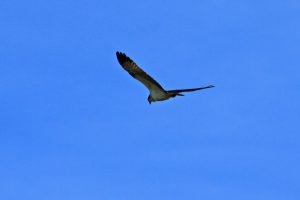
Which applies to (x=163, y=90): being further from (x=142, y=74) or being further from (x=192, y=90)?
(x=192, y=90)

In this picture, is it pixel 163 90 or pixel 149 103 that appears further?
pixel 149 103

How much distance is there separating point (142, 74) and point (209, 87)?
4882 mm

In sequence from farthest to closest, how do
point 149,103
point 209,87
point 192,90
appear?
point 149,103 → point 192,90 → point 209,87

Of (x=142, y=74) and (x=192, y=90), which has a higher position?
(x=142, y=74)

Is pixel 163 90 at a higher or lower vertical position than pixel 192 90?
higher

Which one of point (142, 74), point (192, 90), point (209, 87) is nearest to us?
point (209, 87)

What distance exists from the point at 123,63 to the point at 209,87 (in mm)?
5517

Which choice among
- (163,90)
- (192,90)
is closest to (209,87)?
(192,90)

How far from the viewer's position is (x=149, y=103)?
26.2 meters

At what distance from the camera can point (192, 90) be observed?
21.3m

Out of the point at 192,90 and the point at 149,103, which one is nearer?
the point at 192,90

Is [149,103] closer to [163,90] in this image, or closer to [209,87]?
[163,90]

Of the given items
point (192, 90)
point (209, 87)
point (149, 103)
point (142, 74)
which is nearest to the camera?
point (209, 87)

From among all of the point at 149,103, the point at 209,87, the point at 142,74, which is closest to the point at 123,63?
the point at 142,74
